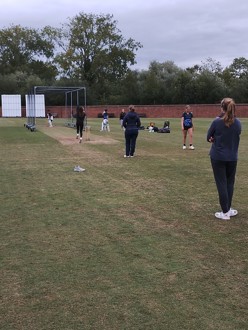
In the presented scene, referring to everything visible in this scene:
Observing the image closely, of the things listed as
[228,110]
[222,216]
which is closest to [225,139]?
[228,110]

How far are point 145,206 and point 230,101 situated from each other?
2.39 metres

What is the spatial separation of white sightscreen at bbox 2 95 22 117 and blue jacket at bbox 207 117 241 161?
157 ft

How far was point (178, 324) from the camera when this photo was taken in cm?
371

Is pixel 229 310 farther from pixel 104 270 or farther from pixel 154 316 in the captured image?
pixel 104 270

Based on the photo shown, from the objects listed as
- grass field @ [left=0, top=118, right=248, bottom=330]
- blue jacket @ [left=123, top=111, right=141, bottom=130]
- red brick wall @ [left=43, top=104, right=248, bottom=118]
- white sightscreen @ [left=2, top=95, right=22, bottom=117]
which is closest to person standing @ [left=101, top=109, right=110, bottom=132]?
blue jacket @ [left=123, top=111, right=141, bottom=130]

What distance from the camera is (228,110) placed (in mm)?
6695

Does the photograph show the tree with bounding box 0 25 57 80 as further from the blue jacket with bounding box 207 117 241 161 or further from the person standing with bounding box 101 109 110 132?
the blue jacket with bounding box 207 117 241 161

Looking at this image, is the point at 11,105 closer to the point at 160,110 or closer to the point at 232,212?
the point at 160,110

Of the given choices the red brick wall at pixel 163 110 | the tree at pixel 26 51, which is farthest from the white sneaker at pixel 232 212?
the tree at pixel 26 51

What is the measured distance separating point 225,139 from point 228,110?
0.46 meters

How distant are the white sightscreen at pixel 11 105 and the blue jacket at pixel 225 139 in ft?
157

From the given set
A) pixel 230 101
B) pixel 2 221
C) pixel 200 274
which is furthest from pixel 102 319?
pixel 230 101

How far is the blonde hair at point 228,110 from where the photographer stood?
668 centimetres

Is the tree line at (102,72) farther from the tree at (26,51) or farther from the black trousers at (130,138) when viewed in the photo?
the black trousers at (130,138)
